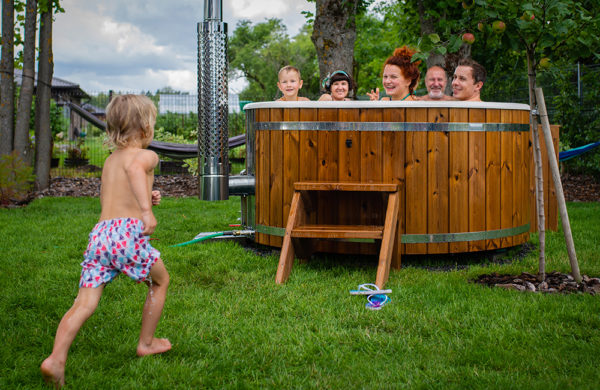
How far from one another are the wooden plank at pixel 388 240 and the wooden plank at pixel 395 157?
0.69 feet

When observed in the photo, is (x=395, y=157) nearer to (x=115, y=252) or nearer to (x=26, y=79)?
(x=115, y=252)

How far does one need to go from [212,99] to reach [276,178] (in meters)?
0.90

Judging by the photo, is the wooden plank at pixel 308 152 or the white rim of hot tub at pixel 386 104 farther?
the wooden plank at pixel 308 152

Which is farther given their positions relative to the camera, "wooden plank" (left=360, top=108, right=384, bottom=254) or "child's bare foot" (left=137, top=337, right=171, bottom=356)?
"wooden plank" (left=360, top=108, right=384, bottom=254)

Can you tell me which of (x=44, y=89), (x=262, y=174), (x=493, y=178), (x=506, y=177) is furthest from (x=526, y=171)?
(x=44, y=89)

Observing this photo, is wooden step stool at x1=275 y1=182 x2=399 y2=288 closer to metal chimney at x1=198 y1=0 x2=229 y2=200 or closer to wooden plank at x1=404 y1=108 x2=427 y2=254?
wooden plank at x1=404 y1=108 x2=427 y2=254

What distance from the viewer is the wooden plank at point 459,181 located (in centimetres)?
475

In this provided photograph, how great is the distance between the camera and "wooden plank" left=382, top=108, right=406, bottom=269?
4680 millimetres

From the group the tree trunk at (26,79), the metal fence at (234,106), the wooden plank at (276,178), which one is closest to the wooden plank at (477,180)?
the wooden plank at (276,178)

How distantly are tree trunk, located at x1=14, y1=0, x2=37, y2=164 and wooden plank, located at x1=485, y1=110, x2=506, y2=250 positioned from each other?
23.6 ft

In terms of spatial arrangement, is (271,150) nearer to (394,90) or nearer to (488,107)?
(394,90)

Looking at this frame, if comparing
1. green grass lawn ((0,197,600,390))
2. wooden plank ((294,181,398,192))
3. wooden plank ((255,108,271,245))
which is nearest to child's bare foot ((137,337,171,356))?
green grass lawn ((0,197,600,390))

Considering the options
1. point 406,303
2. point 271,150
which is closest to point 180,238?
point 271,150

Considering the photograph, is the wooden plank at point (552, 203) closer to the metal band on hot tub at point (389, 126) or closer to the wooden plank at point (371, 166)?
the metal band on hot tub at point (389, 126)
